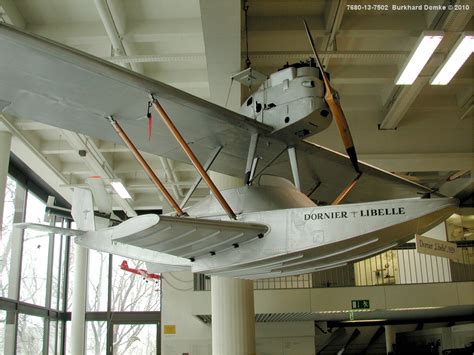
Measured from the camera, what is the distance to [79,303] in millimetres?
14562

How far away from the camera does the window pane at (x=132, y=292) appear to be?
16.8 metres

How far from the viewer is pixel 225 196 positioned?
4.68m

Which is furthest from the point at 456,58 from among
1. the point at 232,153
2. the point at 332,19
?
the point at 232,153

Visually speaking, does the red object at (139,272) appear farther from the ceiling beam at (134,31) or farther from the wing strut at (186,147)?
the wing strut at (186,147)

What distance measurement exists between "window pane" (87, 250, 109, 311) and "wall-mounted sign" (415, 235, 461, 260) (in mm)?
11813

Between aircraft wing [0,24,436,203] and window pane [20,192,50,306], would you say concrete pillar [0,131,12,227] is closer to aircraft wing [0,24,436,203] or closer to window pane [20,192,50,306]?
window pane [20,192,50,306]

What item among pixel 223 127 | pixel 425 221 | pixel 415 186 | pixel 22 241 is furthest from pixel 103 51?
pixel 22 241

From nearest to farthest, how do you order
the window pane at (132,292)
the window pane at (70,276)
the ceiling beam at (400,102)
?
the ceiling beam at (400,102)
the window pane at (70,276)
the window pane at (132,292)

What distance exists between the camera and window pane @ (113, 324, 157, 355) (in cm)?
1608

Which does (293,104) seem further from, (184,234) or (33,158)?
(33,158)

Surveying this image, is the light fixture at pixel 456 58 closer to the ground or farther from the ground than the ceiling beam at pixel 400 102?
closer to the ground

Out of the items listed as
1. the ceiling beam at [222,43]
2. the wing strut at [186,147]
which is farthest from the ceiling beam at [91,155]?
the wing strut at [186,147]

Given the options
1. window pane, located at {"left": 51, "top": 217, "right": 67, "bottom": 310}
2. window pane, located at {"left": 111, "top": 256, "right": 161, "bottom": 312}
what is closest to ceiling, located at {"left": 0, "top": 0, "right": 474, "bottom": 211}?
window pane, located at {"left": 51, "top": 217, "right": 67, "bottom": 310}

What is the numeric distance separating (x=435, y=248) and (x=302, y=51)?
3.16 meters
